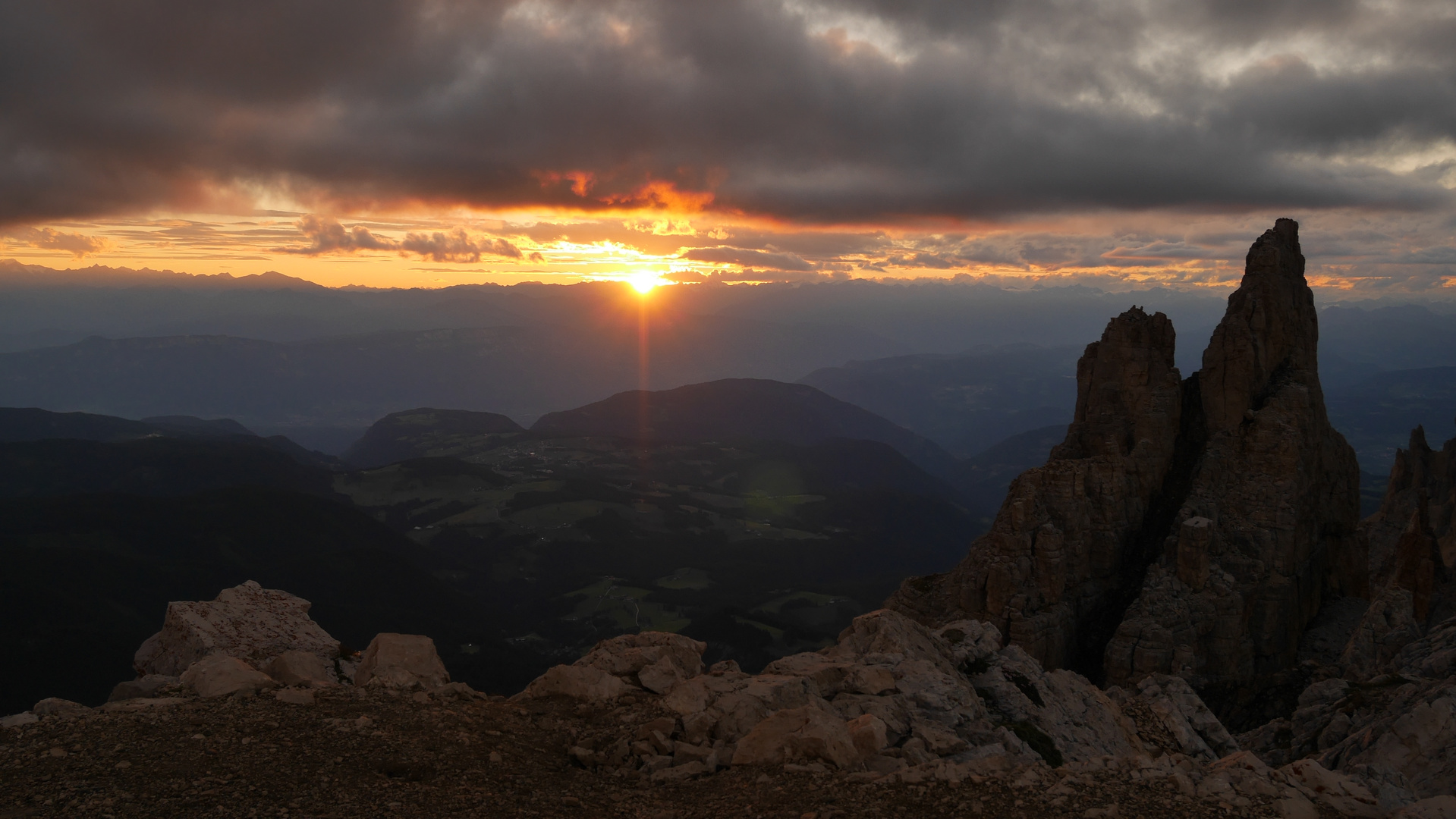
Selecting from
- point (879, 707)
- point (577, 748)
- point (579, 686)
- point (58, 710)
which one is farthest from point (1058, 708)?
point (58, 710)

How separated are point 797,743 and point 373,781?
10.9 meters

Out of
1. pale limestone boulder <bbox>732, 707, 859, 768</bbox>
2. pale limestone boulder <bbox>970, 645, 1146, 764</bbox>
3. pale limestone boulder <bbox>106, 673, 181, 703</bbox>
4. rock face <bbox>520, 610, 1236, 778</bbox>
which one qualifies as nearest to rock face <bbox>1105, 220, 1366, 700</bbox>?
rock face <bbox>520, 610, 1236, 778</bbox>

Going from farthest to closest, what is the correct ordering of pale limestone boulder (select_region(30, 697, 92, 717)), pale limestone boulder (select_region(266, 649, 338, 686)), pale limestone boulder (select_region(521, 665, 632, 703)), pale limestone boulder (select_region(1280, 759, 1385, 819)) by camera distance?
pale limestone boulder (select_region(521, 665, 632, 703)), pale limestone boulder (select_region(266, 649, 338, 686)), pale limestone boulder (select_region(30, 697, 92, 717)), pale limestone boulder (select_region(1280, 759, 1385, 819))

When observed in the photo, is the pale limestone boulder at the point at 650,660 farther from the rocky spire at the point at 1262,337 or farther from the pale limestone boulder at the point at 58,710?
the rocky spire at the point at 1262,337

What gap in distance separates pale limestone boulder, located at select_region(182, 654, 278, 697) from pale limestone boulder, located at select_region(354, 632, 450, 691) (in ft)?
9.73

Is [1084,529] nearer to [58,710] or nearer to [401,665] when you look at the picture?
[401,665]

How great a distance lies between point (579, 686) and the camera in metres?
26.7

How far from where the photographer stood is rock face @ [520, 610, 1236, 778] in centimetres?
2159

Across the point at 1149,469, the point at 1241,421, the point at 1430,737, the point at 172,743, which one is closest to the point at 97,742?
the point at 172,743

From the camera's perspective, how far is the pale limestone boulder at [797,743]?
2069 cm

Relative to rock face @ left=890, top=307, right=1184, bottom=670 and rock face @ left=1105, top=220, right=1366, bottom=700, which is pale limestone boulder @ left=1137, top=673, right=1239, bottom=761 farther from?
rock face @ left=1105, top=220, right=1366, bottom=700

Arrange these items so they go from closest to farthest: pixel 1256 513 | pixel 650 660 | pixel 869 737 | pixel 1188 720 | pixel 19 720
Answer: pixel 19 720
pixel 869 737
pixel 650 660
pixel 1188 720
pixel 1256 513

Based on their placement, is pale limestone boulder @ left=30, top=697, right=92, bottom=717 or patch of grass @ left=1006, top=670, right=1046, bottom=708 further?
patch of grass @ left=1006, top=670, right=1046, bottom=708

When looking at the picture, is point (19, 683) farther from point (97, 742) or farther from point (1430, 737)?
point (1430, 737)
